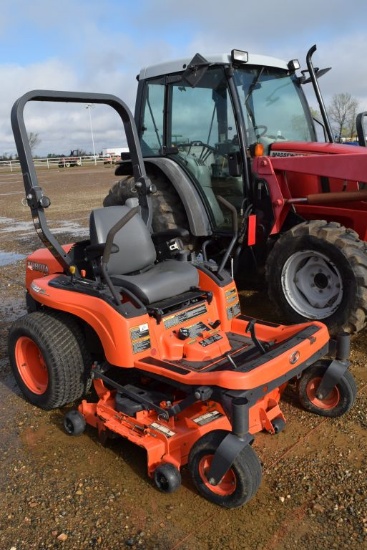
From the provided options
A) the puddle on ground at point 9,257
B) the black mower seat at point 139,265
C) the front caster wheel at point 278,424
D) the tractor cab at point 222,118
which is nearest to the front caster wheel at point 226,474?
the front caster wheel at point 278,424

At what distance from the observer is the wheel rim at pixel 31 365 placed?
3564 millimetres

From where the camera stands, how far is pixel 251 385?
2.51 m

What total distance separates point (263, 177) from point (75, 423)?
259 cm

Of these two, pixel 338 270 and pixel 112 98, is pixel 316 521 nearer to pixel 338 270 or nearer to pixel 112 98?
pixel 338 270

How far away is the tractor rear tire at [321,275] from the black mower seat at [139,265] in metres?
1.03

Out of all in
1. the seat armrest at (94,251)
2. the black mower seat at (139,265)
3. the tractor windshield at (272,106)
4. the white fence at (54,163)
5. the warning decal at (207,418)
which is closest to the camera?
the warning decal at (207,418)

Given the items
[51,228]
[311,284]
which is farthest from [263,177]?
[51,228]

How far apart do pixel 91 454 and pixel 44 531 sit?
0.60 m

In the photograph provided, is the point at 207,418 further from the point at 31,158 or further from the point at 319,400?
the point at 31,158

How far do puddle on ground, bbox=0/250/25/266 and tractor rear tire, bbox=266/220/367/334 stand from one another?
4580 mm

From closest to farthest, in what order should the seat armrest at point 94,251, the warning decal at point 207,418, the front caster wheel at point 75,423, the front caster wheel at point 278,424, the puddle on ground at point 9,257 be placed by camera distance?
the warning decal at point 207,418, the front caster wheel at point 278,424, the front caster wheel at point 75,423, the seat armrest at point 94,251, the puddle on ground at point 9,257

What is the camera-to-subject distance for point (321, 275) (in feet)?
13.7

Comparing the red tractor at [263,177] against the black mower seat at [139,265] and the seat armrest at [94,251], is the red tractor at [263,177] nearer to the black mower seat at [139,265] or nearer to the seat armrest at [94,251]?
the black mower seat at [139,265]

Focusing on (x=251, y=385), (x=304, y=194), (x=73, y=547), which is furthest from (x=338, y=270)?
(x=73, y=547)
